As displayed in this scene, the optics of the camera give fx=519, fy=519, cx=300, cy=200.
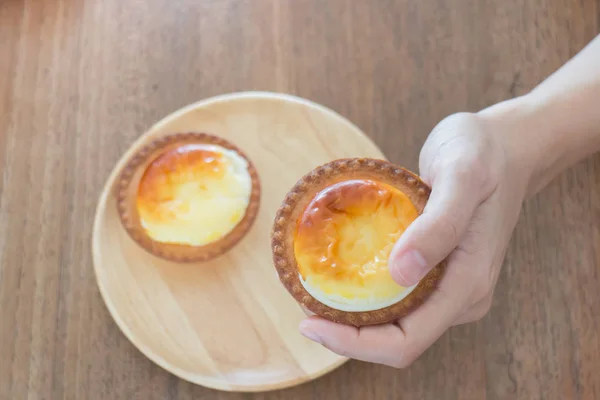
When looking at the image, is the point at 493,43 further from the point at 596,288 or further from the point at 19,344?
the point at 19,344

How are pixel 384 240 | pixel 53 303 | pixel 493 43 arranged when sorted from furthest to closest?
pixel 493 43 → pixel 53 303 → pixel 384 240

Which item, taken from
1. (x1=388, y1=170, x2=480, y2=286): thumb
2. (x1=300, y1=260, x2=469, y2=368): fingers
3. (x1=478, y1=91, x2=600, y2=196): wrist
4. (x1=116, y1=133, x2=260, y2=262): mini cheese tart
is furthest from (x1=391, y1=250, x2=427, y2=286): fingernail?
(x1=116, y1=133, x2=260, y2=262): mini cheese tart

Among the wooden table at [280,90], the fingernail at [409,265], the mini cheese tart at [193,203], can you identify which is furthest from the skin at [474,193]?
the mini cheese tart at [193,203]

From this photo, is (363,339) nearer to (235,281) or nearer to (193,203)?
(235,281)

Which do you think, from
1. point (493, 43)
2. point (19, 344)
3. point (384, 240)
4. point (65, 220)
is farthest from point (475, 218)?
point (19, 344)

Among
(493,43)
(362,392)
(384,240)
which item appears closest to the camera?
(384,240)

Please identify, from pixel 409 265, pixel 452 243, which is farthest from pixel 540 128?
pixel 409 265

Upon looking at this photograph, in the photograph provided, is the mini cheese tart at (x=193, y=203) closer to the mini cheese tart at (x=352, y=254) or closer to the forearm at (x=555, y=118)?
the mini cheese tart at (x=352, y=254)
